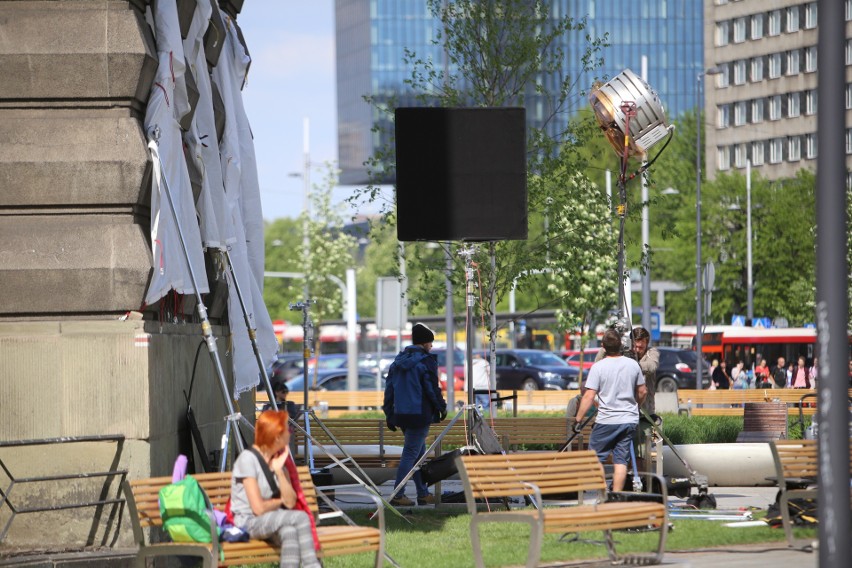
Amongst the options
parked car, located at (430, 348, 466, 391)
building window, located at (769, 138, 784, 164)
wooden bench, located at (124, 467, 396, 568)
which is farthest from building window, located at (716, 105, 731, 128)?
wooden bench, located at (124, 467, 396, 568)

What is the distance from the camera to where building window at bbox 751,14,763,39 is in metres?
101

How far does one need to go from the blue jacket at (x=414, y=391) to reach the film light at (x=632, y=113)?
3216 millimetres

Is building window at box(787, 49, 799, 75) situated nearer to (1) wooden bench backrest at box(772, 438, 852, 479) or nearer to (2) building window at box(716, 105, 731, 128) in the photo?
(2) building window at box(716, 105, 731, 128)

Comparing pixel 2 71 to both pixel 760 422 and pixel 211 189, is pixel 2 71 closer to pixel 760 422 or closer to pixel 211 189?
pixel 211 189

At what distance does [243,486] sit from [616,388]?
5.07 metres

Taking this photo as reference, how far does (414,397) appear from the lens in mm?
14883

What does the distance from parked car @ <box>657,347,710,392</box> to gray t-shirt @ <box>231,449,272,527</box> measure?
4068 centimetres

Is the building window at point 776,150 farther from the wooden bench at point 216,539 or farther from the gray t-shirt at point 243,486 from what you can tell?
the gray t-shirt at point 243,486

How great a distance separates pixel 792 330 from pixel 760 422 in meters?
38.7

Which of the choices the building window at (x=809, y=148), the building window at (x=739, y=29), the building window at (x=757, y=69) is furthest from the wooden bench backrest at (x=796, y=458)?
the building window at (x=757, y=69)

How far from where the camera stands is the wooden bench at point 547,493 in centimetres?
964

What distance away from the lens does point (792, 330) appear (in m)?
56.9

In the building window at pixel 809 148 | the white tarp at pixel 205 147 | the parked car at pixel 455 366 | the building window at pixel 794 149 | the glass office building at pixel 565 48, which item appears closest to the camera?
the white tarp at pixel 205 147

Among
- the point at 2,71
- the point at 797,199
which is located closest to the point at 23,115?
the point at 2,71
